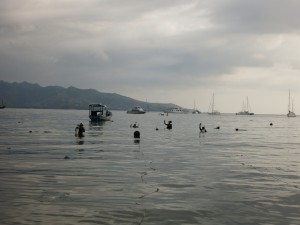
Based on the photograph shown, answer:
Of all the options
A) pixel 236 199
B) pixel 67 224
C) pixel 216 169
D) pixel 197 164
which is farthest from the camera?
pixel 197 164

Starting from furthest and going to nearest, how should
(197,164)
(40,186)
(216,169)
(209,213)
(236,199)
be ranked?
1. (197,164)
2. (216,169)
3. (40,186)
4. (236,199)
5. (209,213)

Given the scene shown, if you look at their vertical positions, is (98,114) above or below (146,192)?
above

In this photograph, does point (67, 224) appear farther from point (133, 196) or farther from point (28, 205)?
point (133, 196)

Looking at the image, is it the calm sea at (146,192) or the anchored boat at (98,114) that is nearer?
the calm sea at (146,192)

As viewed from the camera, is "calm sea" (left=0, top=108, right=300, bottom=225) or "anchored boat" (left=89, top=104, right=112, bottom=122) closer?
"calm sea" (left=0, top=108, right=300, bottom=225)

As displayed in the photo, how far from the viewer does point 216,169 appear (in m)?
26.6

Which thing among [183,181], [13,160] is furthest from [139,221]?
[13,160]

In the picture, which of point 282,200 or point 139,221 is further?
point 282,200

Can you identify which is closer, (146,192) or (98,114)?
(146,192)

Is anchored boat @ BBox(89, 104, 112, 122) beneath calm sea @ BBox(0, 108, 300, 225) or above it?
Answer: above

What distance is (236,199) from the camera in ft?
Answer: 55.9

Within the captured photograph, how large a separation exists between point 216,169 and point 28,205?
49.1 ft

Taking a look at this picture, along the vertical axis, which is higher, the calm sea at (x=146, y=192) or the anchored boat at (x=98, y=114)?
the anchored boat at (x=98, y=114)

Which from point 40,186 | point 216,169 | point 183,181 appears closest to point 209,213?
point 183,181
